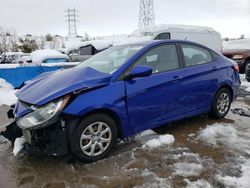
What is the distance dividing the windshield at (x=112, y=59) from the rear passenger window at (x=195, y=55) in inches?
35.1

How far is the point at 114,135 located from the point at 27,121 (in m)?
1.15

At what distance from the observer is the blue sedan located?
146 inches

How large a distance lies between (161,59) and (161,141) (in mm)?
1284

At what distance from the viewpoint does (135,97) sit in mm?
4227

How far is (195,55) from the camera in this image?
209 inches

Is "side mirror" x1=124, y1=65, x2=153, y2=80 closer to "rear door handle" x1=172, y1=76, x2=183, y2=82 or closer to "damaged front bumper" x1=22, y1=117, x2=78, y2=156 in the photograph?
"rear door handle" x1=172, y1=76, x2=183, y2=82

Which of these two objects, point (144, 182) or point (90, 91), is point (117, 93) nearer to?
point (90, 91)

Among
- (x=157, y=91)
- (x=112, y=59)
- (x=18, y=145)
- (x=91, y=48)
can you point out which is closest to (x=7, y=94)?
(x=18, y=145)

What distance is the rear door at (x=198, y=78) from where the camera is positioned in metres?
5.01

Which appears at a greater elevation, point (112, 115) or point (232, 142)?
point (112, 115)

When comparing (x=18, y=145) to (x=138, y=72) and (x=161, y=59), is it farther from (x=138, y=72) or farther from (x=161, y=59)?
(x=161, y=59)

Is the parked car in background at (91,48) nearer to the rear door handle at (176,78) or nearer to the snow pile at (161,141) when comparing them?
the rear door handle at (176,78)

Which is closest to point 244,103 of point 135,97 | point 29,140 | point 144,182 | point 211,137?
point 211,137

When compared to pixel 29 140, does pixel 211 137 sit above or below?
below
